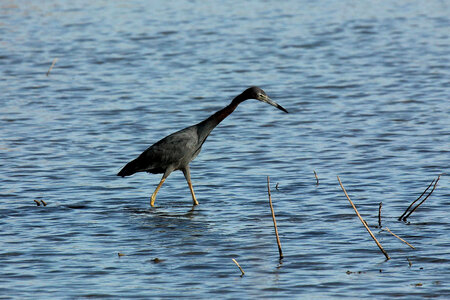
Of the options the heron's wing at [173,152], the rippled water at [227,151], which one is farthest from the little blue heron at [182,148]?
the rippled water at [227,151]

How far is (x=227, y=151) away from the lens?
577 inches

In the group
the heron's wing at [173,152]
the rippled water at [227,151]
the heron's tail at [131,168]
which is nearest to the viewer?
the rippled water at [227,151]

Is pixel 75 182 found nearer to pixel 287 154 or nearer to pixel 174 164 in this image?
pixel 174 164

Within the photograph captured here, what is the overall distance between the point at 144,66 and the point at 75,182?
9.98 metres

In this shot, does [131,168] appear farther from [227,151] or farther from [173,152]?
[227,151]

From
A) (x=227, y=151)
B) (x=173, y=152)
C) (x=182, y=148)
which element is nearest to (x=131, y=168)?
(x=173, y=152)

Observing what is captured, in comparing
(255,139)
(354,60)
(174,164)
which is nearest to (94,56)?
(354,60)

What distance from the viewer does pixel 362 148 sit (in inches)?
566

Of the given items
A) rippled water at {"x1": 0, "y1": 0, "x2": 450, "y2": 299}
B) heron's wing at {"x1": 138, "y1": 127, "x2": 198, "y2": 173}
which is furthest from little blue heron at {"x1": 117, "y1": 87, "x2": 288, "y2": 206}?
rippled water at {"x1": 0, "y1": 0, "x2": 450, "y2": 299}

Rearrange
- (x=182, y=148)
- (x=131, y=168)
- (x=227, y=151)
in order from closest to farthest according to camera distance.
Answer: (x=182, y=148) < (x=131, y=168) < (x=227, y=151)

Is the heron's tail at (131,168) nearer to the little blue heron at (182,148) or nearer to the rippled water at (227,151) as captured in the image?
the little blue heron at (182,148)

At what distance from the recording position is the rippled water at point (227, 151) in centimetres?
895

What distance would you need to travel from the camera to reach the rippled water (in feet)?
29.4

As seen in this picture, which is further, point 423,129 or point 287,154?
point 423,129
